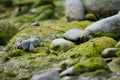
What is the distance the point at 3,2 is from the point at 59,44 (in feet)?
50.2

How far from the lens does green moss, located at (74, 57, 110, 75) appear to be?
787cm

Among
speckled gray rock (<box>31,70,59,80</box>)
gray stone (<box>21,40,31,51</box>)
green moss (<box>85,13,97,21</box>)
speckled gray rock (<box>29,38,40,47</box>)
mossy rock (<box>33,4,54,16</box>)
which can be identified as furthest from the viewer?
mossy rock (<box>33,4,54,16</box>)

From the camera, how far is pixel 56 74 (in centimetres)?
805

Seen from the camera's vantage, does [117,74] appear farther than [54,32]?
Answer: No

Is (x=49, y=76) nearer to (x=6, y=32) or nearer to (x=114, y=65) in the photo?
(x=114, y=65)

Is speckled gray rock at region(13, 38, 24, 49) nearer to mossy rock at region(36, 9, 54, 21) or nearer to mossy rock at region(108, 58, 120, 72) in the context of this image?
mossy rock at region(108, 58, 120, 72)

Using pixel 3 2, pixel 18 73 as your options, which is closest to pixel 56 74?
pixel 18 73

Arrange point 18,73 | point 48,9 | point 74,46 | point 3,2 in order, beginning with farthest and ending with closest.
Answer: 1. point 3,2
2. point 48,9
3. point 74,46
4. point 18,73

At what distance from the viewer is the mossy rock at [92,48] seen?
9133mm

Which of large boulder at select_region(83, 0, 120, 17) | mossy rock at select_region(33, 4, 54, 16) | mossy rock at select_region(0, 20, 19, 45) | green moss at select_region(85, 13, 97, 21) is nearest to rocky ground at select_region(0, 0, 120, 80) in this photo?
mossy rock at select_region(0, 20, 19, 45)

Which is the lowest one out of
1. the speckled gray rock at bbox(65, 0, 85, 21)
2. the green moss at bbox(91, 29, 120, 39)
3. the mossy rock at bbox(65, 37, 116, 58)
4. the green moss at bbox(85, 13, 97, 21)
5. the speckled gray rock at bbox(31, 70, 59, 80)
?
the speckled gray rock at bbox(31, 70, 59, 80)

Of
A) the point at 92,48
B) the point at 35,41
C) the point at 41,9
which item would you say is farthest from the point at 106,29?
the point at 41,9

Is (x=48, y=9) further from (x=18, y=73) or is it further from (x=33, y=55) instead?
(x=18, y=73)

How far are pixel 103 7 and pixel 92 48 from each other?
4.46m
